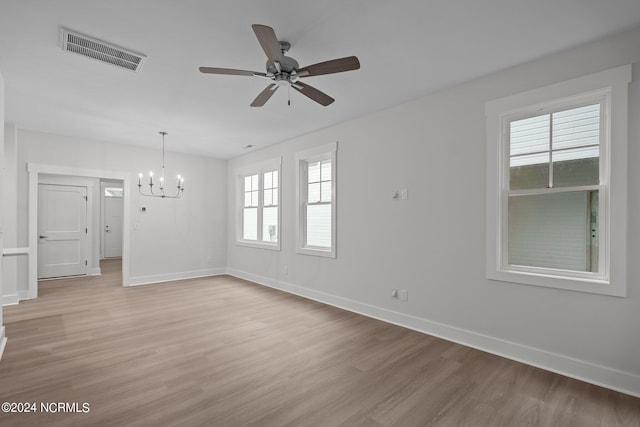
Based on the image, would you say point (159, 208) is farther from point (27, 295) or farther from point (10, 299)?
point (10, 299)

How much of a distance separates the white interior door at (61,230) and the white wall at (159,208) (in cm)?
192

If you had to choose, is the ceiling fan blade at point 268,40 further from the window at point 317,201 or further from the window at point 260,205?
the window at point 260,205

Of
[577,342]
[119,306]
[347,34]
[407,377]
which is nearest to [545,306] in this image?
[577,342]

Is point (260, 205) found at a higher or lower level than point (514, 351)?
higher

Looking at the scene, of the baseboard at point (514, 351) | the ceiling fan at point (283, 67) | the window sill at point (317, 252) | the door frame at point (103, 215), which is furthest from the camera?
the door frame at point (103, 215)

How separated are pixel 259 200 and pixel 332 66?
4.36 metres

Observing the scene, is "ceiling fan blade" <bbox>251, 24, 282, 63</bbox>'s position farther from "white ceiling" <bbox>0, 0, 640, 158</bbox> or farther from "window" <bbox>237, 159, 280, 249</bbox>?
"window" <bbox>237, 159, 280, 249</bbox>

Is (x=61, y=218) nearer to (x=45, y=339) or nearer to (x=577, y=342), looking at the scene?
(x=45, y=339)

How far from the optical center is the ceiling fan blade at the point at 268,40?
1.83 meters

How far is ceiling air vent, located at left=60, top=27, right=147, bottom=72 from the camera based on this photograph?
2.40 meters

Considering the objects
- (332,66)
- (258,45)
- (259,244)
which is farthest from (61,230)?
(332,66)

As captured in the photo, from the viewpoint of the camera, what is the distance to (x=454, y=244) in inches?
130

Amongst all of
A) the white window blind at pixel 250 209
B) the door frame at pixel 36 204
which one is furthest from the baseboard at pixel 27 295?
the white window blind at pixel 250 209

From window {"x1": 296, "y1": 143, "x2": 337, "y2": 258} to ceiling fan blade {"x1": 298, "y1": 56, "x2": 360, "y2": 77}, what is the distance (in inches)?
93.3
